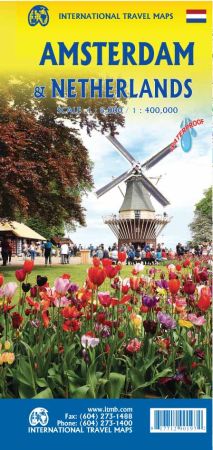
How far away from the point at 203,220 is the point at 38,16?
4.88 feet

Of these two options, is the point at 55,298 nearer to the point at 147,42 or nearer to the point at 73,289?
the point at 73,289

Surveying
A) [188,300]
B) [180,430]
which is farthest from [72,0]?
[180,430]

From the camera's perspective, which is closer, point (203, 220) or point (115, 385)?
point (115, 385)

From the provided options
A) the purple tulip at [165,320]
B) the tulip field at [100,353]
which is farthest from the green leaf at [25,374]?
the purple tulip at [165,320]

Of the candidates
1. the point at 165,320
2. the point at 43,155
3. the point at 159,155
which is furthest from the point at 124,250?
the point at 165,320

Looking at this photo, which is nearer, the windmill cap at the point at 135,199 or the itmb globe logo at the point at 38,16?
the itmb globe logo at the point at 38,16

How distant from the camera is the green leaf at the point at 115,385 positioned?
245cm

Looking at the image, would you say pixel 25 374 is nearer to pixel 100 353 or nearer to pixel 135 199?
pixel 100 353

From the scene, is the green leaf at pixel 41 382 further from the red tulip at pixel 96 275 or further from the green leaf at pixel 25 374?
the red tulip at pixel 96 275

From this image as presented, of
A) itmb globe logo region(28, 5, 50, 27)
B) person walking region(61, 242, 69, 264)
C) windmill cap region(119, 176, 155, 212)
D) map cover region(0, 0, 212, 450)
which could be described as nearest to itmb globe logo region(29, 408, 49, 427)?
map cover region(0, 0, 212, 450)

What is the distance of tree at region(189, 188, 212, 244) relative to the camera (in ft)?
8.64

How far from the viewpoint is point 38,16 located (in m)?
2.69

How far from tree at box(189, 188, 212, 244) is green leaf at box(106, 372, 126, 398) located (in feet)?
2.94

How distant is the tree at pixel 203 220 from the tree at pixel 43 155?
0.71m
